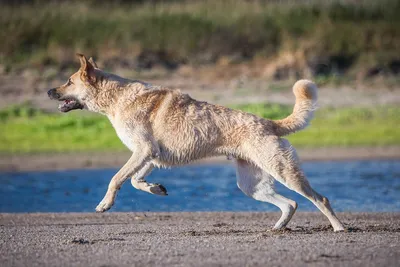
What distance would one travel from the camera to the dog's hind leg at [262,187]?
9.39 metres

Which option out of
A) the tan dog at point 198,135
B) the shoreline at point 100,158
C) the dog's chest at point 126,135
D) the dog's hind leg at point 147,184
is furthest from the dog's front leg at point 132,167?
the shoreline at point 100,158

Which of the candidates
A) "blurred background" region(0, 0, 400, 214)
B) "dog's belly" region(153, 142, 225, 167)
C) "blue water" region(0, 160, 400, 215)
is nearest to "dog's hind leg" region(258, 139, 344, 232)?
"dog's belly" region(153, 142, 225, 167)

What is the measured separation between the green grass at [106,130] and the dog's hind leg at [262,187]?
8.48m

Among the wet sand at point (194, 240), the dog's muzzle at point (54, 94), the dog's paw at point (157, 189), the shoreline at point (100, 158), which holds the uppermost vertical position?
the dog's muzzle at point (54, 94)

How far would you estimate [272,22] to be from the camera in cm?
2325

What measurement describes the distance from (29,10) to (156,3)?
13.1 ft

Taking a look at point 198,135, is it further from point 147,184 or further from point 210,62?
point 210,62

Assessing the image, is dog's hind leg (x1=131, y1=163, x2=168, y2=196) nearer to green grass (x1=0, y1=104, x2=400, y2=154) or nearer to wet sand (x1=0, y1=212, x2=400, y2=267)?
wet sand (x1=0, y1=212, x2=400, y2=267)

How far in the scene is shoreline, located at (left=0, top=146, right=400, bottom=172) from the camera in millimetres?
16328

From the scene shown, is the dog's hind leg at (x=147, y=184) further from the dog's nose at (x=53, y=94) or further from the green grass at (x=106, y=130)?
the green grass at (x=106, y=130)

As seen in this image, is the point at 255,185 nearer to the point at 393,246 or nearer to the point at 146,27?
the point at 393,246

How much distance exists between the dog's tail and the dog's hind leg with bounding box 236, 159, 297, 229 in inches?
19.2

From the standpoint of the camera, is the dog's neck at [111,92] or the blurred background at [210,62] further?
the blurred background at [210,62]

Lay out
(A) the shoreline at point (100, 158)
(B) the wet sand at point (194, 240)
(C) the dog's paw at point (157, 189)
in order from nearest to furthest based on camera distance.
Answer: (B) the wet sand at point (194, 240), (C) the dog's paw at point (157, 189), (A) the shoreline at point (100, 158)
